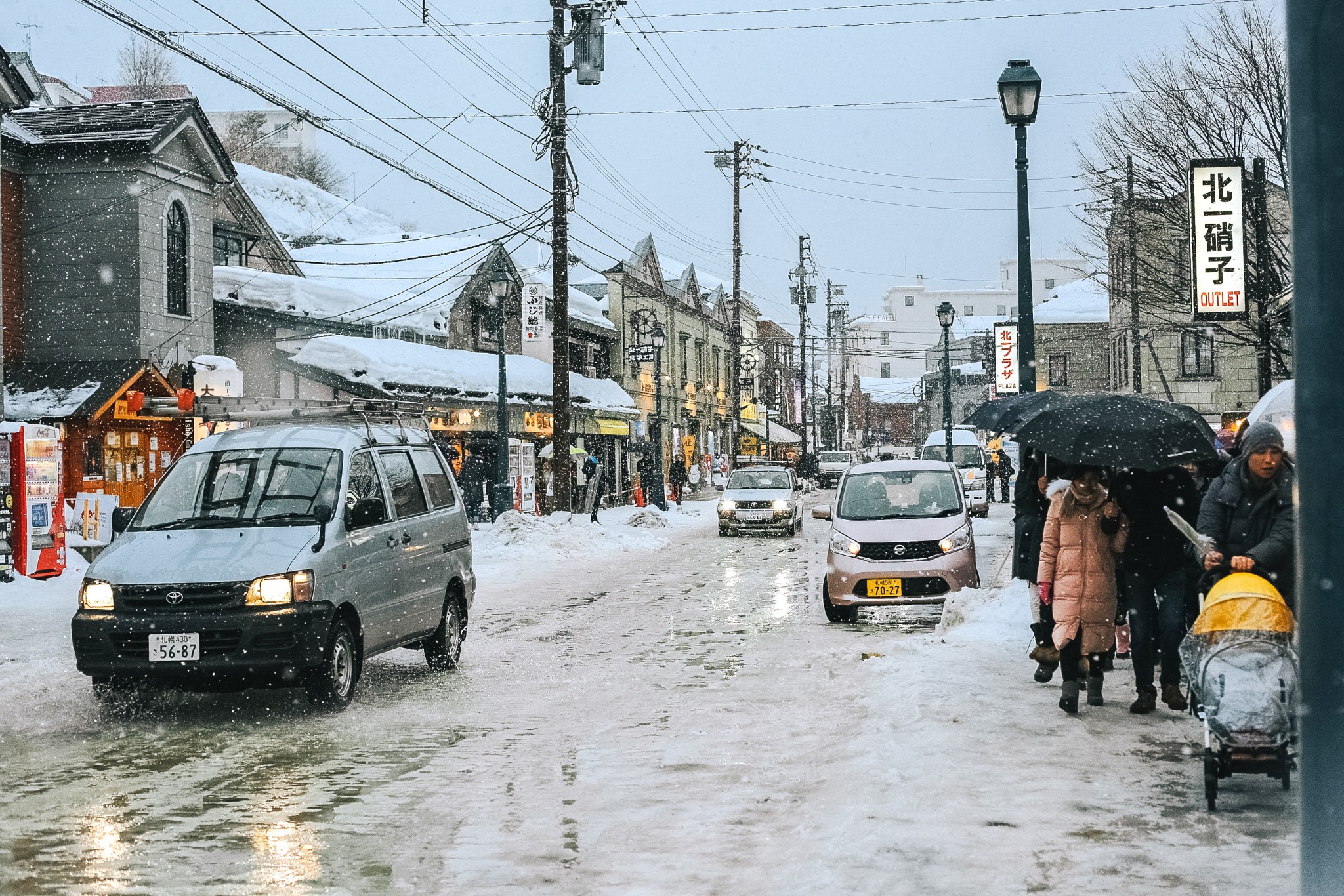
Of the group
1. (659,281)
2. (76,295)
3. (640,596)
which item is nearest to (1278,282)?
(640,596)

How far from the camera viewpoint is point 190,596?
8.41 m

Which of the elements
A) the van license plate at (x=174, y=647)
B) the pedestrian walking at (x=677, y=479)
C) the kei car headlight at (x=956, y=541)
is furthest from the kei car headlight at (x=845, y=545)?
the pedestrian walking at (x=677, y=479)

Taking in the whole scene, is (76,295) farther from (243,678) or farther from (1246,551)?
(1246,551)

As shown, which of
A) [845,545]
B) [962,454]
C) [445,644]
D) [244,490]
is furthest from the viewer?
[962,454]

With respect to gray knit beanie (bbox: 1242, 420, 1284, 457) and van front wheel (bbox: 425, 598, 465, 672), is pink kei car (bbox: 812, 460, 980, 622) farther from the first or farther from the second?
gray knit beanie (bbox: 1242, 420, 1284, 457)

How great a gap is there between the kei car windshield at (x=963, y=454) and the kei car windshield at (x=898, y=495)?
3473cm

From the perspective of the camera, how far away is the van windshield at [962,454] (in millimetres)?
49875

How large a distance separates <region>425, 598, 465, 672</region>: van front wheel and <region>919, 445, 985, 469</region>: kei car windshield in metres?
40.2

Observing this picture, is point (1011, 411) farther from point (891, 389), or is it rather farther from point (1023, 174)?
point (891, 389)

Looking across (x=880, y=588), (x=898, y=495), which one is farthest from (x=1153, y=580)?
(x=898, y=495)

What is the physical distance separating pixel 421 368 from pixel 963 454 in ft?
89.4

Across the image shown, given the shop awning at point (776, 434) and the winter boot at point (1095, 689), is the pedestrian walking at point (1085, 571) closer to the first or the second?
the winter boot at point (1095, 689)

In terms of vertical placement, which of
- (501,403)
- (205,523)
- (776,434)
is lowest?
(205,523)

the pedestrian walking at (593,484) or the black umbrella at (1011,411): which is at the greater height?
the black umbrella at (1011,411)
